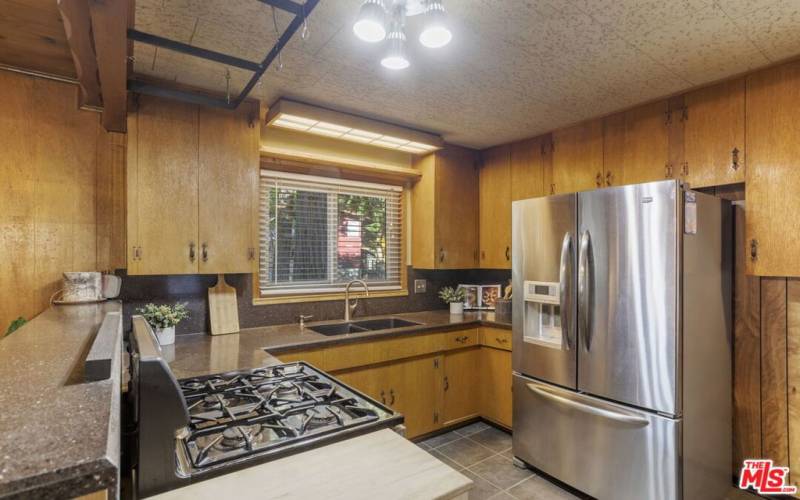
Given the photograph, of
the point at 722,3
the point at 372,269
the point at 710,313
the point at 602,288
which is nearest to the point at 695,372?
the point at 710,313

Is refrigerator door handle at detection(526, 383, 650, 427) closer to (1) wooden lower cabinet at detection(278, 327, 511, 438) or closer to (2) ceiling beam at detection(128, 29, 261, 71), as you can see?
(1) wooden lower cabinet at detection(278, 327, 511, 438)

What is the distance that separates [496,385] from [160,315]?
2374mm

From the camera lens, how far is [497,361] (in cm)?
311

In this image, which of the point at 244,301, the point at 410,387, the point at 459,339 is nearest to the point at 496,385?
the point at 459,339

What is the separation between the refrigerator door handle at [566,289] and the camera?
230 centimetres

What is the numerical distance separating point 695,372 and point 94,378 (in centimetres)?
247

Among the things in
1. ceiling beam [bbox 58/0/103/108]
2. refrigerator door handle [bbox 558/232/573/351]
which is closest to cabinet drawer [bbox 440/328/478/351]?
refrigerator door handle [bbox 558/232/573/351]

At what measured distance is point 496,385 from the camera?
3121 mm

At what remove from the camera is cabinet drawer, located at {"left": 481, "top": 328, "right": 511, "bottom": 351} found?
9.95ft

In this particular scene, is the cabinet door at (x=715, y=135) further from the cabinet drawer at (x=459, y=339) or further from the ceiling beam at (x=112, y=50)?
the ceiling beam at (x=112, y=50)

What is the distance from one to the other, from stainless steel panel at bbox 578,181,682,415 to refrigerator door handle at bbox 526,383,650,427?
7cm

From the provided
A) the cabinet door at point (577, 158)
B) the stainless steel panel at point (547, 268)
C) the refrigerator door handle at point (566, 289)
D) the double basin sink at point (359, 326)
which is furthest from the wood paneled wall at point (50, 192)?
the cabinet door at point (577, 158)

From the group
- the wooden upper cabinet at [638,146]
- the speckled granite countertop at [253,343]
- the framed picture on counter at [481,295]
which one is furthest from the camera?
the framed picture on counter at [481,295]

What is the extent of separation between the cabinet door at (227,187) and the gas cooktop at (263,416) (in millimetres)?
898
